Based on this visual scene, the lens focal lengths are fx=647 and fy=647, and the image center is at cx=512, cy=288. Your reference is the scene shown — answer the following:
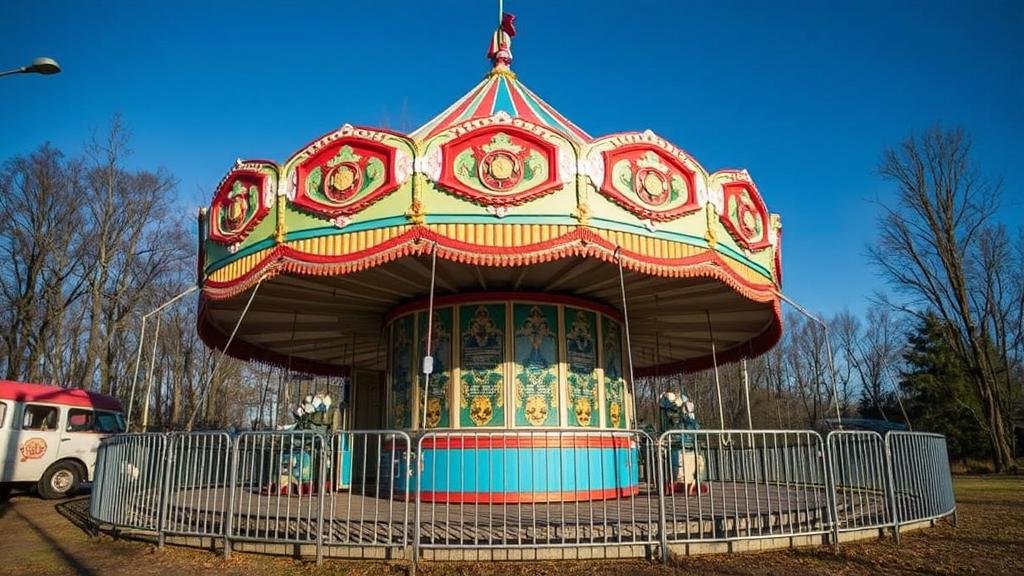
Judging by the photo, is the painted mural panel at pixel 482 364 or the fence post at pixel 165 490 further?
the painted mural panel at pixel 482 364

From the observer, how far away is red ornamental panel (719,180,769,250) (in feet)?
30.0

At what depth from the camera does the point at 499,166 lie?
792 centimetres

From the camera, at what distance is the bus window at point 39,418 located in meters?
15.2

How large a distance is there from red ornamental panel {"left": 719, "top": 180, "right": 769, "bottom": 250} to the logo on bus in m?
16.0

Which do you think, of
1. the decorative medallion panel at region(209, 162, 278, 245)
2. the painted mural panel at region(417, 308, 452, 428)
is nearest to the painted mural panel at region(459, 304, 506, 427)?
the painted mural panel at region(417, 308, 452, 428)

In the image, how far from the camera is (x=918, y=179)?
952 inches

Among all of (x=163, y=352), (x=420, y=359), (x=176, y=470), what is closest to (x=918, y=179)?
(x=420, y=359)

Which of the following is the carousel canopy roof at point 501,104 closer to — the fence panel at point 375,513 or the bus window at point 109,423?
the fence panel at point 375,513

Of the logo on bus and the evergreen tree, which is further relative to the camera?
the evergreen tree

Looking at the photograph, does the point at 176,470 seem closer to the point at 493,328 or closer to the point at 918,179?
the point at 493,328

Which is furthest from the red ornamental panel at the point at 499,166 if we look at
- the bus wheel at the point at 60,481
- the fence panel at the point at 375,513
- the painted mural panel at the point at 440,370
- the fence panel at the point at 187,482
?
the bus wheel at the point at 60,481

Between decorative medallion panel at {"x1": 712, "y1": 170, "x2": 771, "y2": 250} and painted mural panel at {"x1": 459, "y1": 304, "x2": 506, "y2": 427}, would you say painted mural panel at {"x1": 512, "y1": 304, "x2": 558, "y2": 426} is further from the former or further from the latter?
decorative medallion panel at {"x1": 712, "y1": 170, "x2": 771, "y2": 250}

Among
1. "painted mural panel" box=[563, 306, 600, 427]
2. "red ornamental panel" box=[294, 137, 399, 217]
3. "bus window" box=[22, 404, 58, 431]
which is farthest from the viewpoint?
"bus window" box=[22, 404, 58, 431]

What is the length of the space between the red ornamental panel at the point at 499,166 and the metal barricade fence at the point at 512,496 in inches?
113
